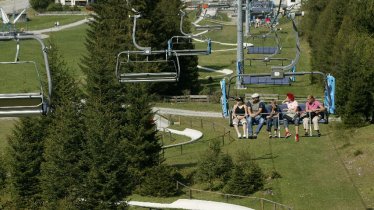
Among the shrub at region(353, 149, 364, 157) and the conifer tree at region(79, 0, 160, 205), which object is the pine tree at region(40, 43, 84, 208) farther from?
the shrub at region(353, 149, 364, 157)

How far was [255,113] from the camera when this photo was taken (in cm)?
2825

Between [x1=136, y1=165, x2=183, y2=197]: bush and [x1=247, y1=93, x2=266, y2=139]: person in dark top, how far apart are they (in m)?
24.4

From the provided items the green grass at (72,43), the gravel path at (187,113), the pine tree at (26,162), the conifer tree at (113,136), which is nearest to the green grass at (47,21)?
the green grass at (72,43)

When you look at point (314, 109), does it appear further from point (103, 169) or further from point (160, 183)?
point (160, 183)

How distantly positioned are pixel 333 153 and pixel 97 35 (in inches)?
1443

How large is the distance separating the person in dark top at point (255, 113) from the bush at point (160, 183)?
24.4 meters

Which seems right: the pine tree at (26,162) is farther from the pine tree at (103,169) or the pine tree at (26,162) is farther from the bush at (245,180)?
the bush at (245,180)

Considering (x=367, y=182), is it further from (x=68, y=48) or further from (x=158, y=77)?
(x=68, y=48)

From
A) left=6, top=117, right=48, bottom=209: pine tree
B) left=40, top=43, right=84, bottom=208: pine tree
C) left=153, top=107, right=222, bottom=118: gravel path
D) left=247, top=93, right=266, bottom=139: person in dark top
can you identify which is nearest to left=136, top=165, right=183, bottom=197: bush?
left=40, top=43, right=84, bottom=208: pine tree

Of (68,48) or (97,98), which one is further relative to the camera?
(68,48)

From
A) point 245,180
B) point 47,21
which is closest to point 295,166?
point 245,180

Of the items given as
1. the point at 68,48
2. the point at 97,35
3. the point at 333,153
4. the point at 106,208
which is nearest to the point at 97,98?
the point at 106,208

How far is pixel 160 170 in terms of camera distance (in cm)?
5347

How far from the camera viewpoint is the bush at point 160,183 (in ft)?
173
